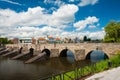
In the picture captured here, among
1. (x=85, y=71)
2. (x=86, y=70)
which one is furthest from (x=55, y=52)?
(x=85, y=71)

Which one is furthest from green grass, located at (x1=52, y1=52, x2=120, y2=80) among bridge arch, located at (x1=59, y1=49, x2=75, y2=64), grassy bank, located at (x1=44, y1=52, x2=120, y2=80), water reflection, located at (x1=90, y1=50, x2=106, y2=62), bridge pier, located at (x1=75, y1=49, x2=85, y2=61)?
bridge arch, located at (x1=59, y1=49, x2=75, y2=64)

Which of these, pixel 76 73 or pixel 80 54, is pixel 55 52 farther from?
pixel 76 73

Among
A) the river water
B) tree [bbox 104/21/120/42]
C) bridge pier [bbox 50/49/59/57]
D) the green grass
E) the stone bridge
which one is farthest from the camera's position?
tree [bbox 104/21/120/42]

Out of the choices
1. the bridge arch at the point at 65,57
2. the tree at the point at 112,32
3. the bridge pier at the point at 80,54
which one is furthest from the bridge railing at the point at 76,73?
the tree at the point at 112,32

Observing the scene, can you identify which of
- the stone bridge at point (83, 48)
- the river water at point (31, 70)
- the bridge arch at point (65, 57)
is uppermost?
the stone bridge at point (83, 48)

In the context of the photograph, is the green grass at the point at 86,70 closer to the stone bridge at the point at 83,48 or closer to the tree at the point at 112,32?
the stone bridge at the point at 83,48

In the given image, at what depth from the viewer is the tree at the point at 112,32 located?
184 ft

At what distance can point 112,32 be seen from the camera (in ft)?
189

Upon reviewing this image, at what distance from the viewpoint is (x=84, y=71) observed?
63.7ft

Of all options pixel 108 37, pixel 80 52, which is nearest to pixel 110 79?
pixel 80 52

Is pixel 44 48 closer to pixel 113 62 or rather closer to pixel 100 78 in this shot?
pixel 113 62

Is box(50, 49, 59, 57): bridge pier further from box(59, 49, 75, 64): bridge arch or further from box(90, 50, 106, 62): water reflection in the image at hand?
box(90, 50, 106, 62): water reflection

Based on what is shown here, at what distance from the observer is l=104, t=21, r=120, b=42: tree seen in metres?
56.2

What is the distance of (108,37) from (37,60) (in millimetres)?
28686
